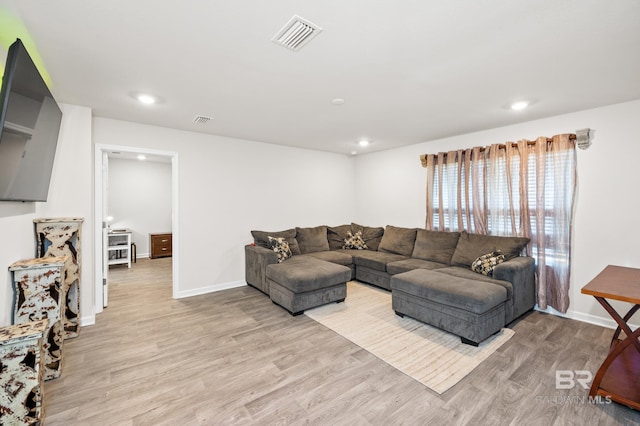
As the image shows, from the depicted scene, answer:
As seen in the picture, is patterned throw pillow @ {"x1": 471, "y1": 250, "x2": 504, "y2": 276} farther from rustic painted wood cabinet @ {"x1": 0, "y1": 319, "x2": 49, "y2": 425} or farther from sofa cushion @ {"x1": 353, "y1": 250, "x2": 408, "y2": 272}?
rustic painted wood cabinet @ {"x1": 0, "y1": 319, "x2": 49, "y2": 425}

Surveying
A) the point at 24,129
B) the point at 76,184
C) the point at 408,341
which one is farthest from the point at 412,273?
the point at 76,184

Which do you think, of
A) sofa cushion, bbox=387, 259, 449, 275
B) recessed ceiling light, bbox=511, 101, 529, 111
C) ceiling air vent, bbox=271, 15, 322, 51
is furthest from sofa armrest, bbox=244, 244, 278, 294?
recessed ceiling light, bbox=511, 101, 529, 111

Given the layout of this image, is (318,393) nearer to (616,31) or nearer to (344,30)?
(344,30)

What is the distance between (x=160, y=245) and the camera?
22.1 ft

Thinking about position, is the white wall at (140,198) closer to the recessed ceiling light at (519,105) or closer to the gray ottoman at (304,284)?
the gray ottoman at (304,284)

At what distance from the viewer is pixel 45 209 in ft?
9.33

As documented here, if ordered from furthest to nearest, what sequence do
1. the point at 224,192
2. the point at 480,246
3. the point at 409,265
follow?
the point at 224,192 < the point at 409,265 < the point at 480,246

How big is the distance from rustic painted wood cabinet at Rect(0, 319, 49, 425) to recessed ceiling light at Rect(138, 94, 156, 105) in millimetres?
2185

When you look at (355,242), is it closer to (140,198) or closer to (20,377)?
(20,377)

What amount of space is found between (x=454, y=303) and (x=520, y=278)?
41.0 inches

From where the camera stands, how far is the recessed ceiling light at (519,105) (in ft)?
9.61

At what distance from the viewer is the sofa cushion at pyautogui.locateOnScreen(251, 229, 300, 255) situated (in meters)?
4.46

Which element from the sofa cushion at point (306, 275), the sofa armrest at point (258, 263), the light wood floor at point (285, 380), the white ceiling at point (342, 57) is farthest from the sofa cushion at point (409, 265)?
the white ceiling at point (342, 57)

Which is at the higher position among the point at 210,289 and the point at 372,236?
the point at 372,236
